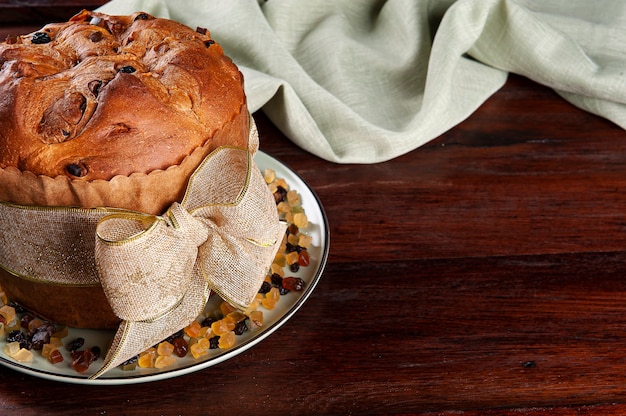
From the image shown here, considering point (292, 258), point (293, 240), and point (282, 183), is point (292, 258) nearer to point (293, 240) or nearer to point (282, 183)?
point (293, 240)

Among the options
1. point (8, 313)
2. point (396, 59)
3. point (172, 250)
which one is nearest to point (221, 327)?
point (172, 250)

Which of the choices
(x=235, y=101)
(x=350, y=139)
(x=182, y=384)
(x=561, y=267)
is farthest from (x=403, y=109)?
(x=182, y=384)

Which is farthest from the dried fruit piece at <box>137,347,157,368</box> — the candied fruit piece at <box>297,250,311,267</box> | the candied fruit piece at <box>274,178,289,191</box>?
the candied fruit piece at <box>274,178,289,191</box>

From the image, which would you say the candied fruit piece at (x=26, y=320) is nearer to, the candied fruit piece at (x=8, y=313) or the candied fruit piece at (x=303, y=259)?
the candied fruit piece at (x=8, y=313)

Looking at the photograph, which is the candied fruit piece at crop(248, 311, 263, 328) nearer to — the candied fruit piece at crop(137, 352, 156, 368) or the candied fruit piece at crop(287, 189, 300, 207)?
the candied fruit piece at crop(137, 352, 156, 368)

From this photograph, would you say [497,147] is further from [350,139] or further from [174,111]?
[174,111]
